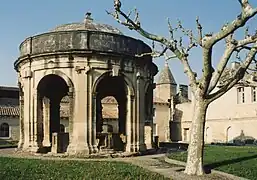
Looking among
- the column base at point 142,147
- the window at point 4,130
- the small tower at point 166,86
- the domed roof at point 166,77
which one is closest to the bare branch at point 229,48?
the column base at point 142,147

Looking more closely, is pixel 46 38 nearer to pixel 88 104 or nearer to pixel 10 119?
pixel 88 104

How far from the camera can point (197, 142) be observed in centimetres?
1345

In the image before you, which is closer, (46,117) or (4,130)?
(46,117)

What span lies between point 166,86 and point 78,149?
43.1m

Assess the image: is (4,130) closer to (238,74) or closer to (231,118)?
(231,118)

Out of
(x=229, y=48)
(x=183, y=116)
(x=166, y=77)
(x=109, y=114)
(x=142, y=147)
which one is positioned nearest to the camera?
(x=229, y=48)

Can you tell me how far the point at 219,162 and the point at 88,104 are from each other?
22.4 ft

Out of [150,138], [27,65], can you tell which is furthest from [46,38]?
[150,138]

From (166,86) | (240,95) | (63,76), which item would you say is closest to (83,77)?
(63,76)

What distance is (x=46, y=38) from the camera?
20.2 metres

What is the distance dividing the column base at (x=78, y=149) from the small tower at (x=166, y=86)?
41.3 meters

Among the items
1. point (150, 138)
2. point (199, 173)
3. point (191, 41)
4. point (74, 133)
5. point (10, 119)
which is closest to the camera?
point (199, 173)

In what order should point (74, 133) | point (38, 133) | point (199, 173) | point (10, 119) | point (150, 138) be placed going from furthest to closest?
point (10, 119)
point (150, 138)
point (38, 133)
point (74, 133)
point (199, 173)

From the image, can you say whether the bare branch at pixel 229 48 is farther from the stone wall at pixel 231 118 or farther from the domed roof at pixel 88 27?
the stone wall at pixel 231 118
